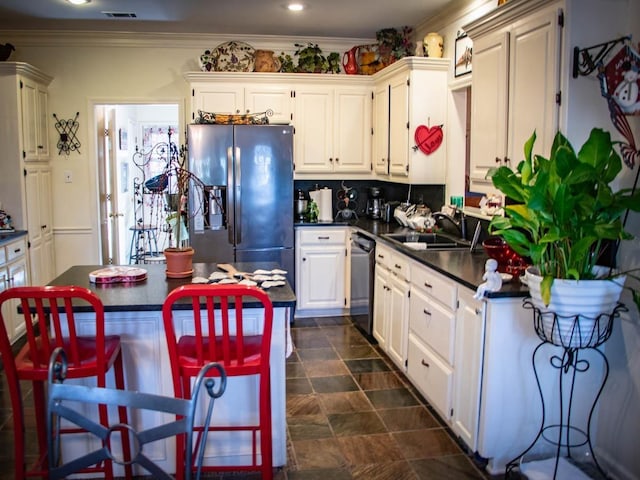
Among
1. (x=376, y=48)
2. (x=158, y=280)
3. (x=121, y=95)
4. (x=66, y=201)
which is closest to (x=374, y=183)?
(x=376, y=48)

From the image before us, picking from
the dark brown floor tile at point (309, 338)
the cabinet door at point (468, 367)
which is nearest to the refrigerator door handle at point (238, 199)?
the dark brown floor tile at point (309, 338)

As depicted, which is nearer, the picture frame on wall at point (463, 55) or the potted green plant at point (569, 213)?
the potted green plant at point (569, 213)

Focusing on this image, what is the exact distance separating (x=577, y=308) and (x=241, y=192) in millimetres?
3319

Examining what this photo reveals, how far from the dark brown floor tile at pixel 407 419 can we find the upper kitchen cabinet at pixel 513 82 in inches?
53.2

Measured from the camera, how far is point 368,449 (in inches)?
121

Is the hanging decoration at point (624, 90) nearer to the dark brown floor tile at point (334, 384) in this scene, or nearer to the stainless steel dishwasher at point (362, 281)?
the dark brown floor tile at point (334, 384)

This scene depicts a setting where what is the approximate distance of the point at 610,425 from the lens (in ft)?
9.21

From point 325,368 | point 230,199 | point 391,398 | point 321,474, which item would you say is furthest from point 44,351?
point 230,199

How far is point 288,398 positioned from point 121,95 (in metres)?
3.47

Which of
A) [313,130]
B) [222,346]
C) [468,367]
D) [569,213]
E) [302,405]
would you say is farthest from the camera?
[313,130]

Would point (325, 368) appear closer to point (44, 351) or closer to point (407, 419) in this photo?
point (407, 419)

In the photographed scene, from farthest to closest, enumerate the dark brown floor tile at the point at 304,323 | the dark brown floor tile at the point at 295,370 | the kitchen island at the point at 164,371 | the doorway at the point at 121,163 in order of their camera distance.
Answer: the doorway at the point at 121,163 < the dark brown floor tile at the point at 304,323 < the dark brown floor tile at the point at 295,370 < the kitchen island at the point at 164,371

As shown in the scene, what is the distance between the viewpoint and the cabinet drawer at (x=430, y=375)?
323 cm

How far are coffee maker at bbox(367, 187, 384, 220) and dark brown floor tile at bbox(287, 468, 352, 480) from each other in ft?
10.6
